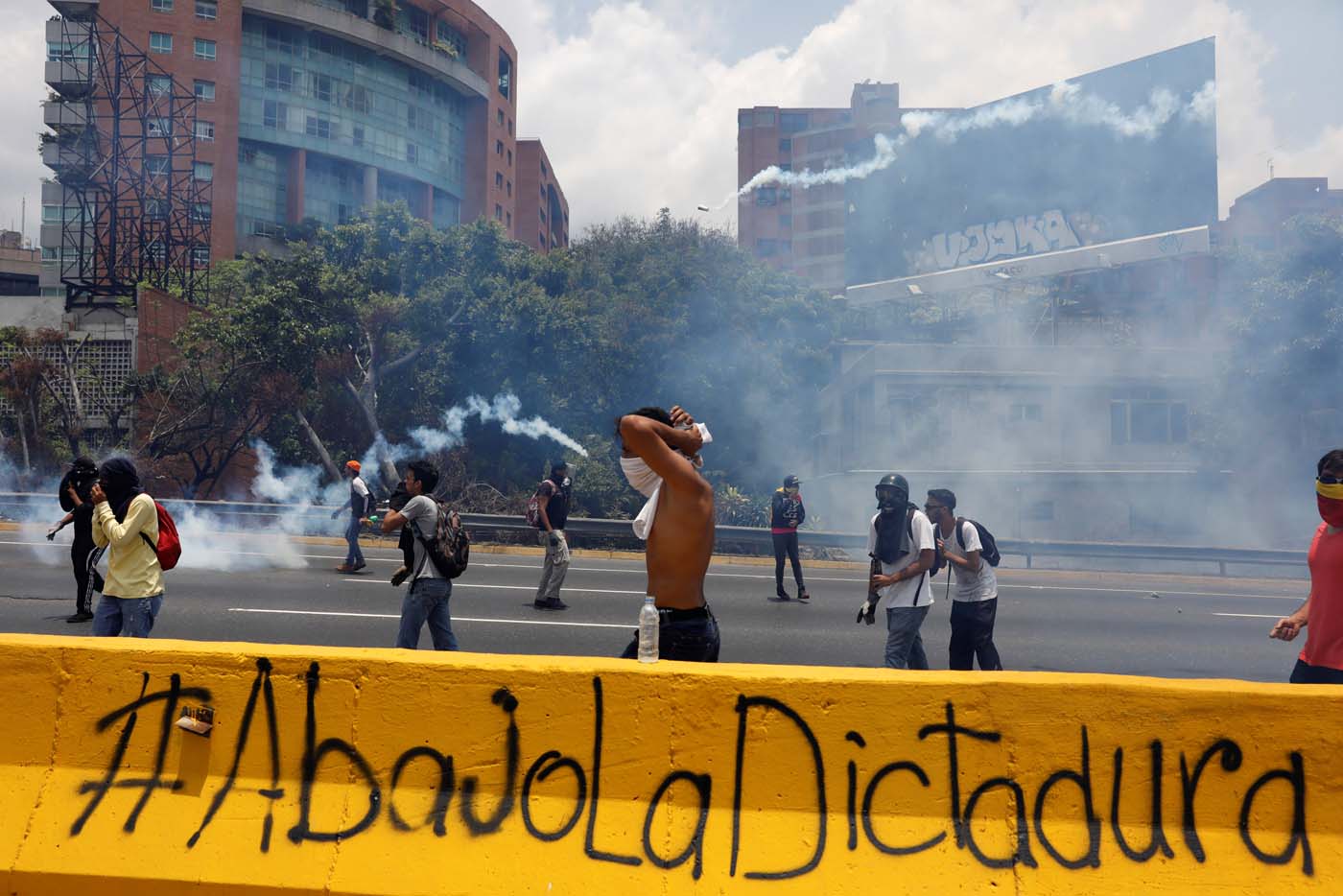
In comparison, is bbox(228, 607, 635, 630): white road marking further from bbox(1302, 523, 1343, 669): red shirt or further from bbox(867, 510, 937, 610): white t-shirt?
bbox(1302, 523, 1343, 669): red shirt

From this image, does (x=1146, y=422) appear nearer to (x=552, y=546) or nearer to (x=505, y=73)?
(x=552, y=546)

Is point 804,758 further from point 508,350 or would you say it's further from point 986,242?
point 986,242

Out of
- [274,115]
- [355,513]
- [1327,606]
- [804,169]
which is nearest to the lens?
[1327,606]

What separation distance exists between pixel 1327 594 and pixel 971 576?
7.93 ft

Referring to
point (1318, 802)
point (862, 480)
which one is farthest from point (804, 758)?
point (862, 480)

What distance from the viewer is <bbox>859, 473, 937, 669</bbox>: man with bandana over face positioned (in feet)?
20.8

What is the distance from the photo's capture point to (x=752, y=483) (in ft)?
94.9

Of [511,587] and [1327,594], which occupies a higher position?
[1327,594]

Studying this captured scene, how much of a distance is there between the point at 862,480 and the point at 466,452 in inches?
432

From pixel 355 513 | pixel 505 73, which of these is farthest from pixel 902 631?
pixel 505 73

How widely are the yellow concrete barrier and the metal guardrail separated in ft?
44.4

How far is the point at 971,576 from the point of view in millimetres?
6727

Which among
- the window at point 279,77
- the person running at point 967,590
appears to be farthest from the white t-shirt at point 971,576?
the window at point 279,77

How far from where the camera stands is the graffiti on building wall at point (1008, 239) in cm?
3806
